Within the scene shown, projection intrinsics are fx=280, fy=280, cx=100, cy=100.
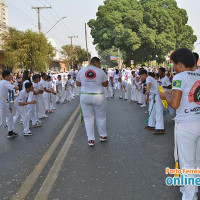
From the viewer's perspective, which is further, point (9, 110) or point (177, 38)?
point (177, 38)

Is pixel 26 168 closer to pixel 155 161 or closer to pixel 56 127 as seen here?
pixel 155 161

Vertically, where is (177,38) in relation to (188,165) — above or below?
above

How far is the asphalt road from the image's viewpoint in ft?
12.6

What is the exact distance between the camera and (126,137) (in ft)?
23.0

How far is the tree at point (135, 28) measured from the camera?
40.8 metres

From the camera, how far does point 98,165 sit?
4930mm

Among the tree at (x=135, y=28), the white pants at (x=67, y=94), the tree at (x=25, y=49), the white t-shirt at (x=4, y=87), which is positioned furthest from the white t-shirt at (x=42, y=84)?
the tree at (x=135, y=28)

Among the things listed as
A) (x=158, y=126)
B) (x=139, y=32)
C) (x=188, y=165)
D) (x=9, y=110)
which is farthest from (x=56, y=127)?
(x=139, y=32)

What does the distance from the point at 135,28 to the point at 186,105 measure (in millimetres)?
40897

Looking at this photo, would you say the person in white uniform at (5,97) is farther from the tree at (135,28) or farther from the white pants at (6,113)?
the tree at (135,28)

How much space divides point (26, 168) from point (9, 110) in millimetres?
2873

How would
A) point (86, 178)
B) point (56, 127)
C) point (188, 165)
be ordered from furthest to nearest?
point (56, 127) < point (86, 178) < point (188, 165)

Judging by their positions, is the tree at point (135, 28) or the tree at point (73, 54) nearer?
the tree at point (135, 28)

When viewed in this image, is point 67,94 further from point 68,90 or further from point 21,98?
point 21,98
